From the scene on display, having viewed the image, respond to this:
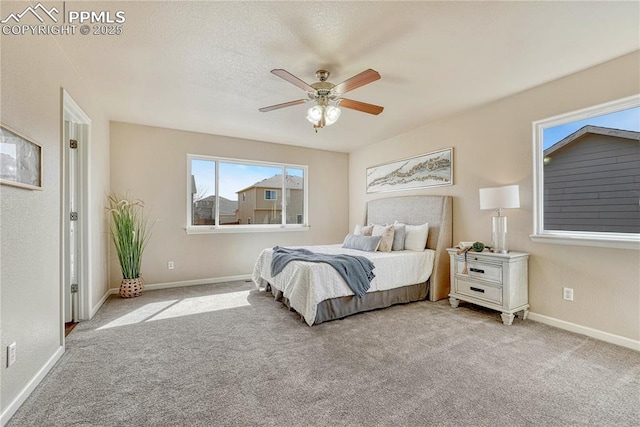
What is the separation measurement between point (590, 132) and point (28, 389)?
4.97 m

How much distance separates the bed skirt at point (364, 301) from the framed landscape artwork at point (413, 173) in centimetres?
156

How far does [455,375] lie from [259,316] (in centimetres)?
204

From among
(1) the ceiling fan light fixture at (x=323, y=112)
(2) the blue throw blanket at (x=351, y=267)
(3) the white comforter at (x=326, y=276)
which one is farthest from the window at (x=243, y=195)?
(1) the ceiling fan light fixture at (x=323, y=112)

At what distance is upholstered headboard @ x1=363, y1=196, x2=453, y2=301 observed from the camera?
387cm

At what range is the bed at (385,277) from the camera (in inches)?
119

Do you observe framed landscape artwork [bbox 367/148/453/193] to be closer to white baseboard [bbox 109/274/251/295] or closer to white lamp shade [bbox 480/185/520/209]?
white lamp shade [bbox 480/185/520/209]

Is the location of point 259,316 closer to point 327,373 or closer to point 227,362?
point 227,362

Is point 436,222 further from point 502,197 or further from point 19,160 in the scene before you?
point 19,160

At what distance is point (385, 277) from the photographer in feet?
11.4

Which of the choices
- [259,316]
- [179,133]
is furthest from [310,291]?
[179,133]

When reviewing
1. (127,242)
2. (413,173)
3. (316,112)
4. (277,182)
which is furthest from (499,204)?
(127,242)

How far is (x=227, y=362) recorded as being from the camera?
2215mm

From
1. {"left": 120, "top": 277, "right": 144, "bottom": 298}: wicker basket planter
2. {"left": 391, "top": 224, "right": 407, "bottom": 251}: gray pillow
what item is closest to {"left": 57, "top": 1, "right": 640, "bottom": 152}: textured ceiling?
{"left": 391, "top": 224, "right": 407, "bottom": 251}: gray pillow

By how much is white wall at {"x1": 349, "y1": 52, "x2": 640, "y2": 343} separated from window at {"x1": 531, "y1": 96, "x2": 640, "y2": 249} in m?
0.09
